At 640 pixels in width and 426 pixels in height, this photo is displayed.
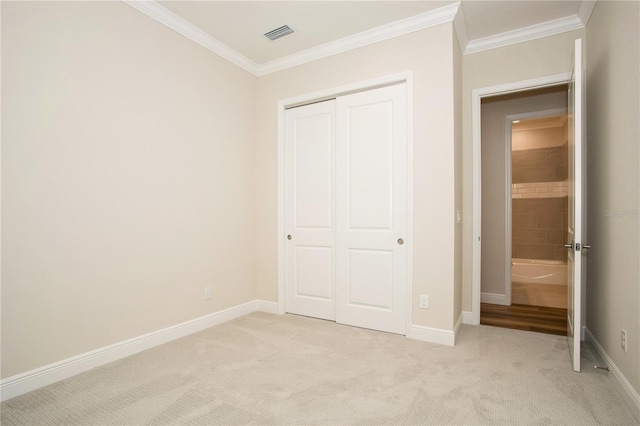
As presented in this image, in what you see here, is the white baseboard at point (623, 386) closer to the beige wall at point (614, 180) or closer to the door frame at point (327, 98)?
the beige wall at point (614, 180)

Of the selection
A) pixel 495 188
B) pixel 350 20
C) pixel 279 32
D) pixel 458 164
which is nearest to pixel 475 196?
pixel 458 164

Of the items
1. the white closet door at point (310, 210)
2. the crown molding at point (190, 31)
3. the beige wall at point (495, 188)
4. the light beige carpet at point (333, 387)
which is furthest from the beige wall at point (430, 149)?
the beige wall at point (495, 188)

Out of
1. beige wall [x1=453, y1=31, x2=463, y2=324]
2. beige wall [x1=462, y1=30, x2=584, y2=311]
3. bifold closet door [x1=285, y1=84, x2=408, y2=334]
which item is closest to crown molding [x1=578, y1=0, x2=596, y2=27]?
beige wall [x1=462, y1=30, x2=584, y2=311]

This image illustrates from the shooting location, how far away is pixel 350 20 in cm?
292

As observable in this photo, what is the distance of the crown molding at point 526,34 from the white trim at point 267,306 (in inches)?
134

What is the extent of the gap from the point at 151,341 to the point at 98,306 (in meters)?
0.55

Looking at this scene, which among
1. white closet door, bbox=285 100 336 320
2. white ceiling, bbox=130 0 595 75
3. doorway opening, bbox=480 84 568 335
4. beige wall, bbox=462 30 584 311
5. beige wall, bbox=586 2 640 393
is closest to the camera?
beige wall, bbox=586 2 640 393

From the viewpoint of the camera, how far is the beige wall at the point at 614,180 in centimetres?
186

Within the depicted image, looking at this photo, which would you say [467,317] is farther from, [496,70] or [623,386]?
[496,70]

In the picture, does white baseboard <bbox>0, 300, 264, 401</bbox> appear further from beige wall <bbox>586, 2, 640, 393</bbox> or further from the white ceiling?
beige wall <bbox>586, 2, 640, 393</bbox>

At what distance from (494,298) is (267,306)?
2.88 m

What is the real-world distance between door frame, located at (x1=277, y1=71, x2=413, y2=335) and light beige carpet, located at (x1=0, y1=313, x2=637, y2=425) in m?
0.74

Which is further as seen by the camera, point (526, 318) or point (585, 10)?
point (526, 318)

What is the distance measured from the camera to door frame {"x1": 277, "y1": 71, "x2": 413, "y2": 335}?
116 inches
